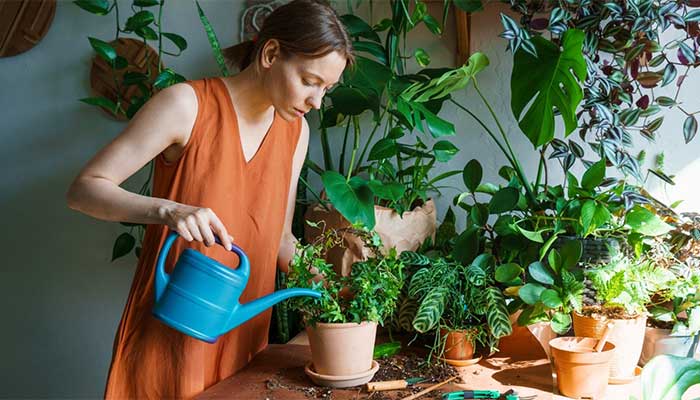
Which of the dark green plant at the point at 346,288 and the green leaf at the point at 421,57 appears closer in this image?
the dark green plant at the point at 346,288

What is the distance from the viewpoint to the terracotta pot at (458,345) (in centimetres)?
134

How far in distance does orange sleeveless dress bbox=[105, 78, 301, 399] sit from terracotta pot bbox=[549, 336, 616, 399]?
2.12 ft

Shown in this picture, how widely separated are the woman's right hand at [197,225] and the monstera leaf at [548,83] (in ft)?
2.39

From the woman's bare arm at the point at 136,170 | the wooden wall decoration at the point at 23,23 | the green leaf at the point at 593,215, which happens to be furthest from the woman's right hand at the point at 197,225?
the wooden wall decoration at the point at 23,23

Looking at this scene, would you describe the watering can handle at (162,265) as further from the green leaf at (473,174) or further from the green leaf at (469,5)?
the green leaf at (469,5)

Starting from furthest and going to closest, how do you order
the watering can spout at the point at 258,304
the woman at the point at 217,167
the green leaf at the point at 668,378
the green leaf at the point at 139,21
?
the green leaf at the point at 139,21, the woman at the point at 217,167, the watering can spout at the point at 258,304, the green leaf at the point at 668,378

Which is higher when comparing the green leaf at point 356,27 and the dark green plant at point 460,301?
the green leaf at point 356,27

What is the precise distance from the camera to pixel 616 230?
1.48 meters

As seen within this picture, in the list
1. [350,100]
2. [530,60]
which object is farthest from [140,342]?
[530,60]

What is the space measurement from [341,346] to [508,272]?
45 cm

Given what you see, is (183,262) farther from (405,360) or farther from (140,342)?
(405,360)

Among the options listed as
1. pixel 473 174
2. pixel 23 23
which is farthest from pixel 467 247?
pixel 23 23

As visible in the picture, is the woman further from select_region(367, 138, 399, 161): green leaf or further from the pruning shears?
the pruning shears

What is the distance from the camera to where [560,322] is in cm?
132
